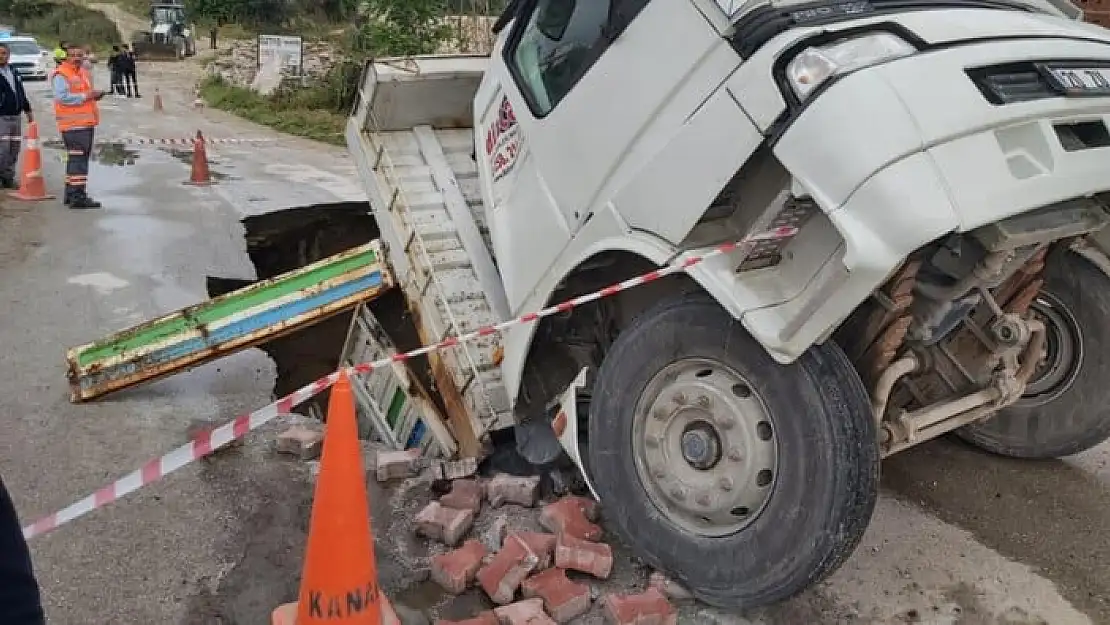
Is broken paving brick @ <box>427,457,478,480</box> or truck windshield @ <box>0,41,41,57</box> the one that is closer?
broken paving brick @ <box>427,457,478,480</box>

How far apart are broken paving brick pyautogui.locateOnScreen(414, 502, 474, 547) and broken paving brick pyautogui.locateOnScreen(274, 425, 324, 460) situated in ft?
2.78

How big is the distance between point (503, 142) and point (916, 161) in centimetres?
217

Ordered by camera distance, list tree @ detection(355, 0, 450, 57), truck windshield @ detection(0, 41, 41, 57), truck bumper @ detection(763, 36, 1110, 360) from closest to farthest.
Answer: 1. truck bumper @ detection(763, 36, 1110, 360)
2. tree @ detection(355, 0, 450, 57)
3. truck windshield @ detection(0, 41, 41, 57)

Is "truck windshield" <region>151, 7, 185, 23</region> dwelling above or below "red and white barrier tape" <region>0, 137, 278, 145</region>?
below

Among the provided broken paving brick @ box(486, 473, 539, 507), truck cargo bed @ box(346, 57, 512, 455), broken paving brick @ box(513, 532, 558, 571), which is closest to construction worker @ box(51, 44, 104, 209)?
truck cargo bed @ box(346, 57, 512, 455)

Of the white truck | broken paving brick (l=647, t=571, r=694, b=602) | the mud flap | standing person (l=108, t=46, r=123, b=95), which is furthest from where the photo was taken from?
standing person (l=108, t=46, r=123, b=95)

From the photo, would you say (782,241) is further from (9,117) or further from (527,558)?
(9,117)

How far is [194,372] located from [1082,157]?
488 cm

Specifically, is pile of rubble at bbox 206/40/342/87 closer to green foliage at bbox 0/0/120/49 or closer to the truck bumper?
green foliage at bbox 0/0/120/49

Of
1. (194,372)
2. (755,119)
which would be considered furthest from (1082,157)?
(194,372)

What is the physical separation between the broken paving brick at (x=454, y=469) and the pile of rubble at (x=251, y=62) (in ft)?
67.0

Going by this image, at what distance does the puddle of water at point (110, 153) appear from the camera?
13211mm

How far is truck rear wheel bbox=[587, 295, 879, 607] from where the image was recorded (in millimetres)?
2781

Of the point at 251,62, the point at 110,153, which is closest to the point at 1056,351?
the point at 110,153
